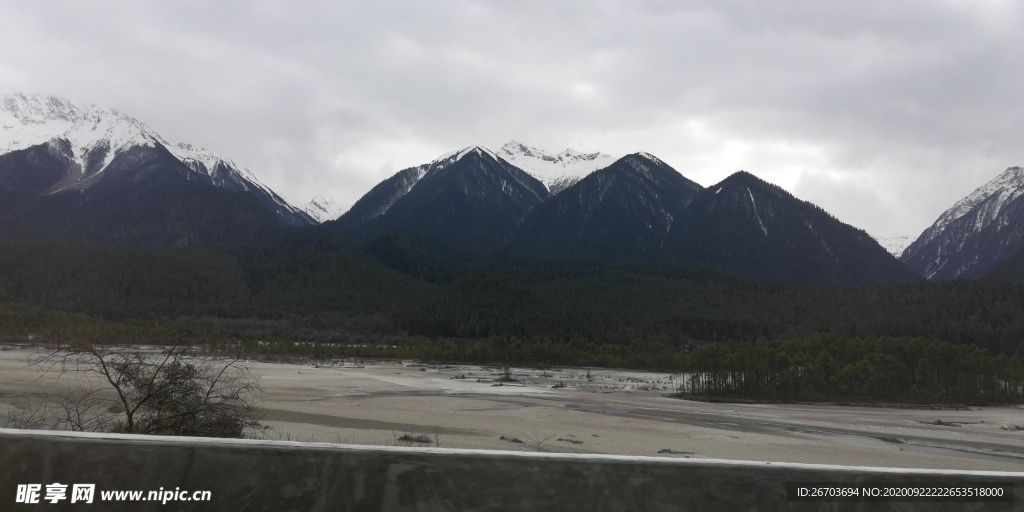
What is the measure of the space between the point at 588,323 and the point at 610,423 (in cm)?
10627

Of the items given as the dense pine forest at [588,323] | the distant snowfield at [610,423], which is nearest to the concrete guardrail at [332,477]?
the distant snowfield at [610,423]

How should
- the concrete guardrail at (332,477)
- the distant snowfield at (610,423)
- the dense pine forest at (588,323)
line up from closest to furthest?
1. the concrete guardrail at (332,477)
2. the distant snowfield at (610,423)
3. the dense pine forest at (588,323)

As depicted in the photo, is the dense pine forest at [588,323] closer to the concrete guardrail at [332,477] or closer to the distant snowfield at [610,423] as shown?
the distant snowfield at [610,423]

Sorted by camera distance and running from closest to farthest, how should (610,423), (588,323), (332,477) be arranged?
(332,477), (610,423), (588,323)

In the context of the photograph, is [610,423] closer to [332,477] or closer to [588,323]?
[332,477]

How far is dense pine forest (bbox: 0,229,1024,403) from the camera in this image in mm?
67125

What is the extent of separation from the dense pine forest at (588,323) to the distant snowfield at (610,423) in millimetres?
7725

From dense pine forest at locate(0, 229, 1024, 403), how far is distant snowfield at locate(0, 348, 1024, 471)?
7725 mm

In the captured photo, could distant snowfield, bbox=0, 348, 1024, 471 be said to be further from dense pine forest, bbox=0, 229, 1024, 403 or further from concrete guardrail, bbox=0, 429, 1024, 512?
concrete guardrail, bbox=0, 429, 1024, 512

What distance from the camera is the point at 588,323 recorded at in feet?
465

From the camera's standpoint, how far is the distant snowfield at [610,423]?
88.0ft

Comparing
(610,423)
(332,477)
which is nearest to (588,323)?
(610,423)

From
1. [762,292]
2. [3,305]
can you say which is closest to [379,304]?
[3,305]

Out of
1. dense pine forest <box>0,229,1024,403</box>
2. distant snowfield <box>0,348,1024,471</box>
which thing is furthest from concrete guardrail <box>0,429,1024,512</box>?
dense pine forest <box>0,229,1024,403</box>
